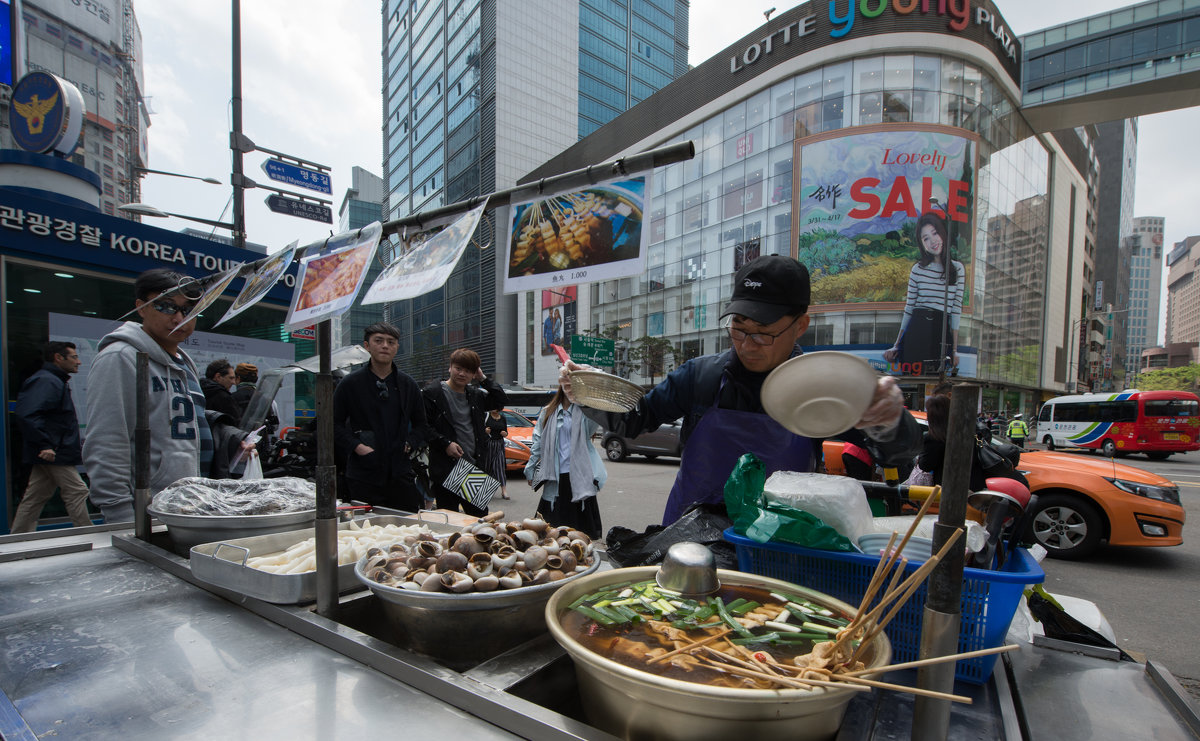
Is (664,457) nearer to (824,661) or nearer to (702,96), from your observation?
(824,661)

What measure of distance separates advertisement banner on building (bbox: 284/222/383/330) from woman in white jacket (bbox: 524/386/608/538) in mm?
3076

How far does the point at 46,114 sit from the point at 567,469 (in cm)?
871

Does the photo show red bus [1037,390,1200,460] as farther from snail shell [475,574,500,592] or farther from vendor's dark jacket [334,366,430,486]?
snail shell [475,574,500,592]

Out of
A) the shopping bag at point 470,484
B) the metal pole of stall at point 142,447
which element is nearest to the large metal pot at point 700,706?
the metal pole of stall at point 142,447

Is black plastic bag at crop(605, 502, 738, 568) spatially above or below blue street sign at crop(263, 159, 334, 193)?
below

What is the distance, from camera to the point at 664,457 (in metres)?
14.9

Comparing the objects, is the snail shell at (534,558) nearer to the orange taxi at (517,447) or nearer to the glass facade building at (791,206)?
the orange taxi at (517,447)

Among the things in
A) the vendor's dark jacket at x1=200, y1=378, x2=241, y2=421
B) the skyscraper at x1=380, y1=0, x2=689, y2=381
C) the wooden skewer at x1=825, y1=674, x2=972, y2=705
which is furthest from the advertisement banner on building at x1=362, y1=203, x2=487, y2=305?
the skyscraper at x1=380, y1=0, x2=689, y2=381

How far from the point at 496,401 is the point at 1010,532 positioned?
14.2 ft

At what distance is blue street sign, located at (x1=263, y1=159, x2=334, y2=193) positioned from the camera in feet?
27.3

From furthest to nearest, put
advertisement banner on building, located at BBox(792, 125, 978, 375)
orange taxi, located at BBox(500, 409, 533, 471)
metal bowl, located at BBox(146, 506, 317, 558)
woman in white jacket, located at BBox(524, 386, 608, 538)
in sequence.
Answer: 1. advertisement banner on building, located at BBox(792, 125, 978, 375)
2. orange taxi, located at BBox(500, 409, 533, 471)
3. woman in white jacket, located at BBox(524, 386, 608, 538)
4. metal bowl, located at BBox(146, 506, 317, 558)

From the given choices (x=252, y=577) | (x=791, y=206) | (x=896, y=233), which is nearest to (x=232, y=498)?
(x=252, y=577)

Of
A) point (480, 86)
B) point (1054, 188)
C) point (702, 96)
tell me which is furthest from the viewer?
point (480, 86)

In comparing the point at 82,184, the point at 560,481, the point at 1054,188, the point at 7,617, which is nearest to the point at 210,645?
the point at 7,617
